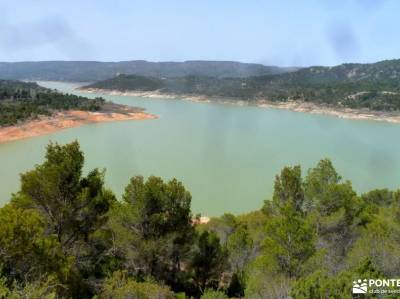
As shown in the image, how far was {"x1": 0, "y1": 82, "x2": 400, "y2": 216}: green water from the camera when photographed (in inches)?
1087

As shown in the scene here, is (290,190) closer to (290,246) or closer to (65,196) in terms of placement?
(290,246)

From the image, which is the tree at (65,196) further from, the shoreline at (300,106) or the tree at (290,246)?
the shoreline at (300,106)

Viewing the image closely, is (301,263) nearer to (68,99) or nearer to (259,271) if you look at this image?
(259,271)

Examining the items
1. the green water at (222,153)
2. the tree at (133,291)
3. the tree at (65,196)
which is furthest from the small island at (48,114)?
the tree at (133,291)

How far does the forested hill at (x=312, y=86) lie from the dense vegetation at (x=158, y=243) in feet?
237

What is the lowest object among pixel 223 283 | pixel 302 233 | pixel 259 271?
pixel 223 283

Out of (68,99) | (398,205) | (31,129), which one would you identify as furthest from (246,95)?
(398,205)

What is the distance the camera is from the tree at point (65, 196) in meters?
10.2

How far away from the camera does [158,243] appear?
10.3 m

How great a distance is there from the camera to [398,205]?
13.8 meters

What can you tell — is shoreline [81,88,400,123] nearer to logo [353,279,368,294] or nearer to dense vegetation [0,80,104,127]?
dense vegetation [0,80,104,127]

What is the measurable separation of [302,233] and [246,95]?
9513 centimetres

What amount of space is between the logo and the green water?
52.3 feet

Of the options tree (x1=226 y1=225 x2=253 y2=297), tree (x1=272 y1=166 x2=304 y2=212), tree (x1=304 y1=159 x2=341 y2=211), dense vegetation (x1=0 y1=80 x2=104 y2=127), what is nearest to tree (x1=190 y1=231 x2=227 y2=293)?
tree (x1=226 y1=225 x2=253 y2=297)
